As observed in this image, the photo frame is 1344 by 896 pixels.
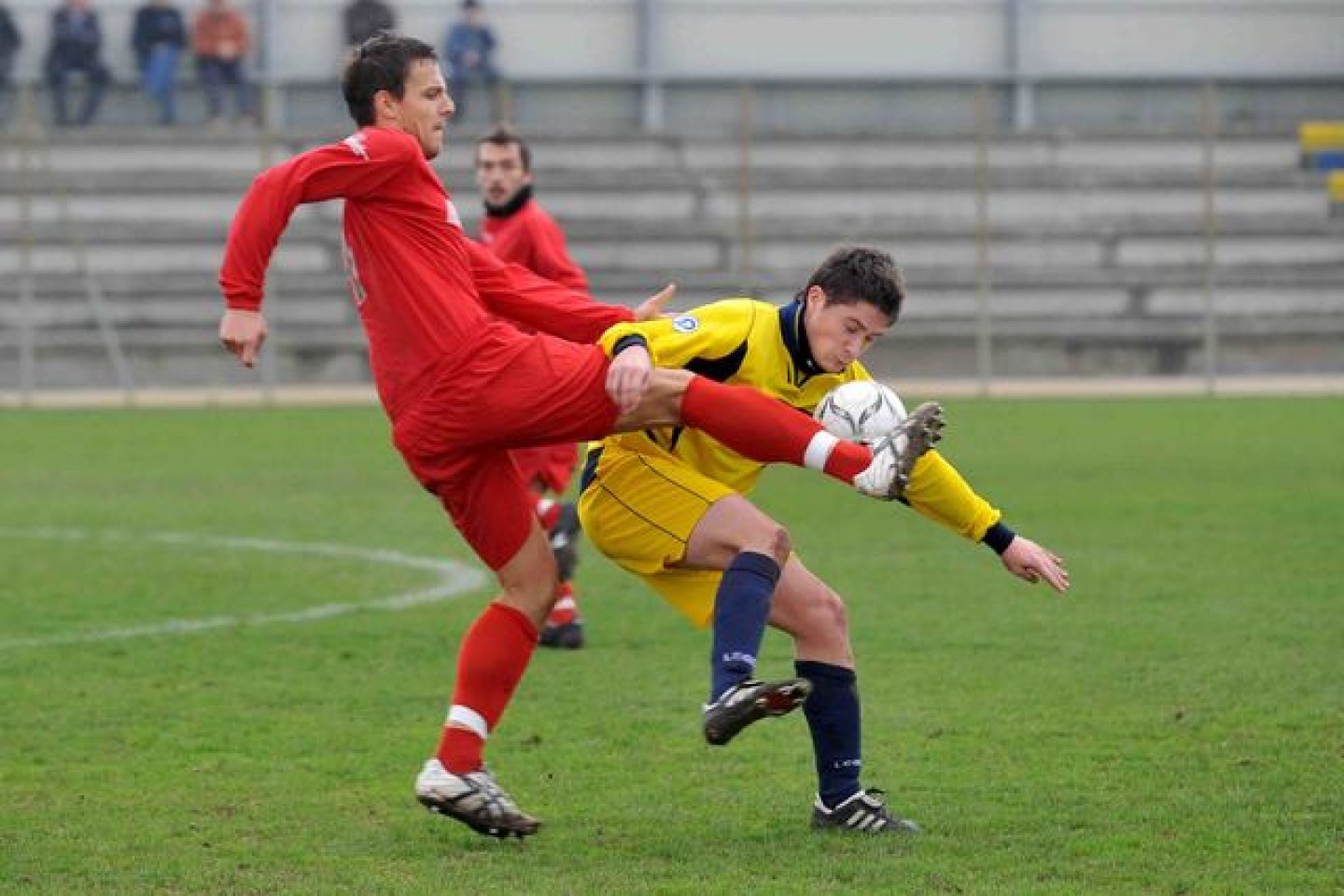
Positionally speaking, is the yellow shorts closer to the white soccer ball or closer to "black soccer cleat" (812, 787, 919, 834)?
the white soccer ball

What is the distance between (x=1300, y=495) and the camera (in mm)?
15086

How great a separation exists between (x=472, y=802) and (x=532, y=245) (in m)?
5.05

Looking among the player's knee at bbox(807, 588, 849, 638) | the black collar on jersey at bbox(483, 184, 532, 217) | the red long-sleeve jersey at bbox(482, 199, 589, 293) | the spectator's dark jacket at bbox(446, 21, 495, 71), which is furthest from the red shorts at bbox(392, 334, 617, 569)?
the spectator's dark jacket at bbox(446, 21, 495, 71)

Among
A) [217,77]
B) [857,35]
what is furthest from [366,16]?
[857,35]

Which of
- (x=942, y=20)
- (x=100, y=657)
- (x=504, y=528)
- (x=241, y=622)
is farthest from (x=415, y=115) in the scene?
(x=942, y=20)

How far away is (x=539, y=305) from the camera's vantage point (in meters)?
6.79

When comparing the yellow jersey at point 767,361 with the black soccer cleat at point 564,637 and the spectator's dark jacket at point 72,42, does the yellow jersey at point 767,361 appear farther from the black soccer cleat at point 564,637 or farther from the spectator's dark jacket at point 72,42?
the spectator's dark jacket at point 72,42

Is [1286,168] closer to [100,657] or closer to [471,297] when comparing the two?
[100,657]

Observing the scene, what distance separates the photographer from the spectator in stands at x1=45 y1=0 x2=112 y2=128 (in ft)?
92.5

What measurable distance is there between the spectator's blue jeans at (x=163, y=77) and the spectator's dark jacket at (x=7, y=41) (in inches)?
60.4

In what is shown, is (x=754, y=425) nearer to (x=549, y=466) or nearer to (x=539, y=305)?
(x=539, y=305)

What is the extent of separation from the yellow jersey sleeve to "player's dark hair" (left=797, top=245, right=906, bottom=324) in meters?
0.39

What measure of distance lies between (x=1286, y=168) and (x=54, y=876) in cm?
2513

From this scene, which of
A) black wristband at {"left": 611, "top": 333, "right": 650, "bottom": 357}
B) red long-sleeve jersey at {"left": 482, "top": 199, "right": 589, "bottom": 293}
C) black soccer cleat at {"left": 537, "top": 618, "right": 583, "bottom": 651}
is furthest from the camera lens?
red long-sleeve jersey at {"left": 482, "top": 199, "right": 589, "bottom": 293}
